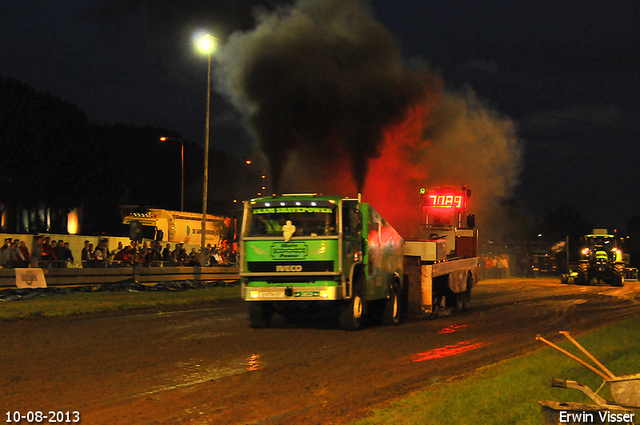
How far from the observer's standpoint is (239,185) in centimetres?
8856

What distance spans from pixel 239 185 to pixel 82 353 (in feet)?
258

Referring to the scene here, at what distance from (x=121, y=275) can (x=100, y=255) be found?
10.9 ft

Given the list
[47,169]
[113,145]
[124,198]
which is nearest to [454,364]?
[47,169]

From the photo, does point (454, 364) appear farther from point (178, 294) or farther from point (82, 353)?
point (178, 294)

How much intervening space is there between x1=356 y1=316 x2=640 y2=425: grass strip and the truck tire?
1299 inches

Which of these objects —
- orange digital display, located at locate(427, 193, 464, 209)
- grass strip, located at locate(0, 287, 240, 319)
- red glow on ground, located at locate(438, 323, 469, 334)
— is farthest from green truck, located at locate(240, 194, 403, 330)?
orange digital display, located at locate(427, 193, 464, 209)

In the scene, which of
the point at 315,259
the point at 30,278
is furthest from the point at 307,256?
the point at 30,278

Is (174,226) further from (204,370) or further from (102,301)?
(204,370)

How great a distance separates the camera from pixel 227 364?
9734 millimetres

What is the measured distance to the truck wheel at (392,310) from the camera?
1573cm

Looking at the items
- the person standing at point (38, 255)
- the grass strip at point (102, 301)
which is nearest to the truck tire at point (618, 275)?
the grass strip at point (102, 301)

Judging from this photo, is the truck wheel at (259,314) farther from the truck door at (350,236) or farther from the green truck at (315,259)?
the truck door at (350,236)

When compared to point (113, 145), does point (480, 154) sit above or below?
below

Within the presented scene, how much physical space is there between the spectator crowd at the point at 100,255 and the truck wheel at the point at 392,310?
12.1 m
